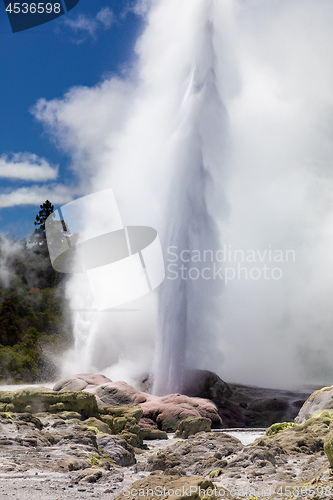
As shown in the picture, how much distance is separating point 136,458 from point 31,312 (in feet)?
113

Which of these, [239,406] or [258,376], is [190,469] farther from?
[258,376]

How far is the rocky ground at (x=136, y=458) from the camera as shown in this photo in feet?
19.9

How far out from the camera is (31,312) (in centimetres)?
4328

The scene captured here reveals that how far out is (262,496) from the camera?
6184 millimetres

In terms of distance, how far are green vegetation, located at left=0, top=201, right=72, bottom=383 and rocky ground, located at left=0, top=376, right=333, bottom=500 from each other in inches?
889

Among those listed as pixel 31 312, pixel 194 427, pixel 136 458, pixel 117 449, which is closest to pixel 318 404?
pixel 194 427

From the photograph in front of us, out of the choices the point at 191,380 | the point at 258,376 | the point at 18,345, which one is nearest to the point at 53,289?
the point at 18,345

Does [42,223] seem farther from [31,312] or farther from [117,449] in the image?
[117,449]

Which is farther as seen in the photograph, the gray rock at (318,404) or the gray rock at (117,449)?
the gray rock at (318,404)

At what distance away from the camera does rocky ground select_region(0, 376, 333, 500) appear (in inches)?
239

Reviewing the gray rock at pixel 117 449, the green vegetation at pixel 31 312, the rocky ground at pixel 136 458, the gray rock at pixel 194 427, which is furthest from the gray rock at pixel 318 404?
the green vegetation at pixel 31 312

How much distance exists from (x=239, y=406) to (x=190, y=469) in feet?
44.7

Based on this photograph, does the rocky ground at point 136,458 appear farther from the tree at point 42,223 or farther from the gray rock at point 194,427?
the tree at point 42,223

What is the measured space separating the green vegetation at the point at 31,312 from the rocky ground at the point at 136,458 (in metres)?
22.6
